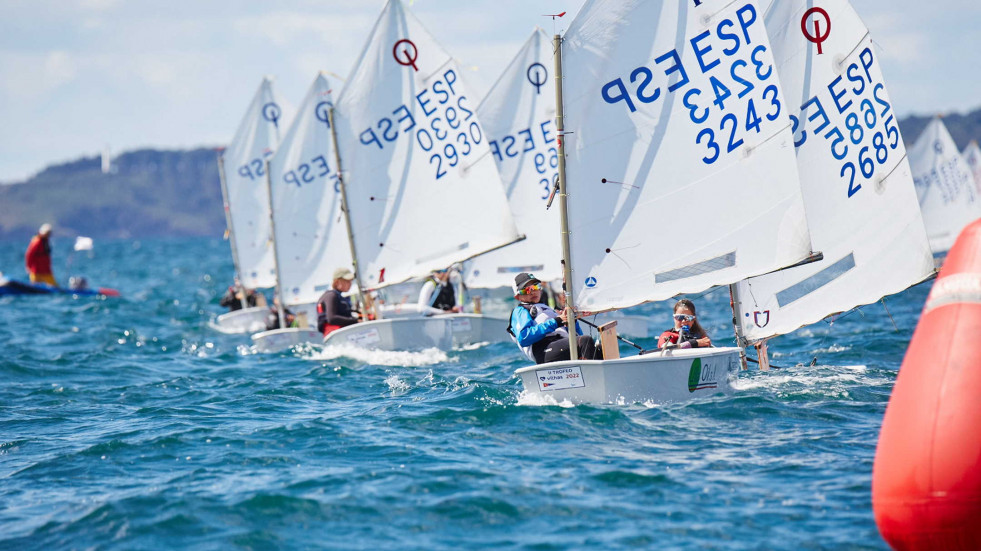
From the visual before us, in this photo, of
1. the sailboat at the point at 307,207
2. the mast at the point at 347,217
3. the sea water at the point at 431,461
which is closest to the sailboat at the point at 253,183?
the sailboat at the point at 307,207

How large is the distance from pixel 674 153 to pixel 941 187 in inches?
913

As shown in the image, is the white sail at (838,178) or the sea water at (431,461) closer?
the sea water at (431,461)

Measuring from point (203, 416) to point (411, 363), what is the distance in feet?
13.1

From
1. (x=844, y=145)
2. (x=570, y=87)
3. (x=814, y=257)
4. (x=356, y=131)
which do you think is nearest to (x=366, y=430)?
(x=570, y=87)

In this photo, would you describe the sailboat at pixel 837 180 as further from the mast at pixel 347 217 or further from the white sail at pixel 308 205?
the white sail at pixel 308 205

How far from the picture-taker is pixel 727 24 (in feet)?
32.7

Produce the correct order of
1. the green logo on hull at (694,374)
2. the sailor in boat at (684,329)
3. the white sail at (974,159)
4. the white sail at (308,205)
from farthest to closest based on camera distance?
the white sail at (974,159)
the white sail at (308,205)
the sailor in boat at (684,329)
the green logo on hull at (694,374)

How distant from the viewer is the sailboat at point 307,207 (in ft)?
64.5

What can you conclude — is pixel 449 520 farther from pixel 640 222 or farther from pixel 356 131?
pixel 356 131

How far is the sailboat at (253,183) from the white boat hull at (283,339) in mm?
6516

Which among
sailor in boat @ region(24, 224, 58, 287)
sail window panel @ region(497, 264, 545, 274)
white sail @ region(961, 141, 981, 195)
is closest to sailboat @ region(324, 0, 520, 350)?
sail window panel @ region(497, 264, 545, 274)

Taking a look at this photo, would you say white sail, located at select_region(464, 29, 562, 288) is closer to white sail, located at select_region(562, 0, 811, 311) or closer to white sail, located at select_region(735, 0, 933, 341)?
white sail, located at select_region(735, 0, 933, 341)

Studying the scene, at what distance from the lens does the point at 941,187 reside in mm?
30141

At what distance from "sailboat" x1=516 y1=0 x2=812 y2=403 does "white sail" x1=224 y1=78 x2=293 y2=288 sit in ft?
50.3
